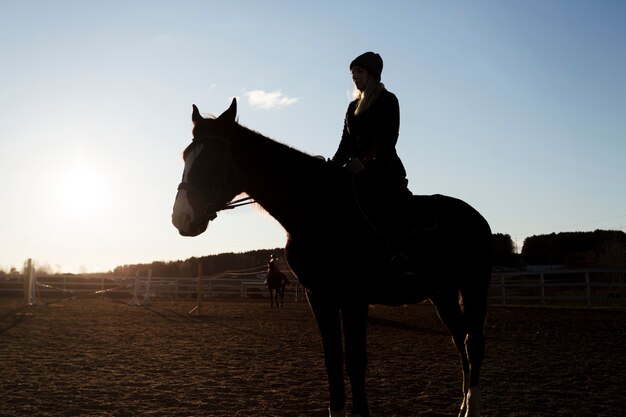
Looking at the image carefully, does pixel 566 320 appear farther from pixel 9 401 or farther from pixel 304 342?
pixel 9 401

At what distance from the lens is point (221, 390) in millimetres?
6184

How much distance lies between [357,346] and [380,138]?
1.68m

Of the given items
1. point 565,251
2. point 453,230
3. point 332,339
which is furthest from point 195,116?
point 565,251

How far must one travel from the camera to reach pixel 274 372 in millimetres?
7457

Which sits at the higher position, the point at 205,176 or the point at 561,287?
the point at 205,176

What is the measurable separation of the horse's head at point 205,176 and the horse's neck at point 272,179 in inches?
4.3

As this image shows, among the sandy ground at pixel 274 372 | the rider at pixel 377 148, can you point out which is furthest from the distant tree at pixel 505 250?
the rider at pixel 377 148

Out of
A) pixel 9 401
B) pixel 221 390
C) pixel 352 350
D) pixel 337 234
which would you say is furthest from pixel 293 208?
pixel 9 401

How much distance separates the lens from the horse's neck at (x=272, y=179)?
400cm

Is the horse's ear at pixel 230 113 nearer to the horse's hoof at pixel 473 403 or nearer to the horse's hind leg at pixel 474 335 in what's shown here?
the horse's hind leg at pixel 474 335

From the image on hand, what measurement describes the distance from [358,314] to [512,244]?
79.1m

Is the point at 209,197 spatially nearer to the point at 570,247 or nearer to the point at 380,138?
the point at 380,138

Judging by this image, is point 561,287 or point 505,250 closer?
point 561,287

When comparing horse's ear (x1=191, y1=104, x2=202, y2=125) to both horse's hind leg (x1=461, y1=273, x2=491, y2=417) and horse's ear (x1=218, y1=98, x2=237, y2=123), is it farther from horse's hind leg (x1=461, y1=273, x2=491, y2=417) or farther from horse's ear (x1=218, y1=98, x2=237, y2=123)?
horse's hind leg (x1=461, y1=273, x2=491, y2=417)
